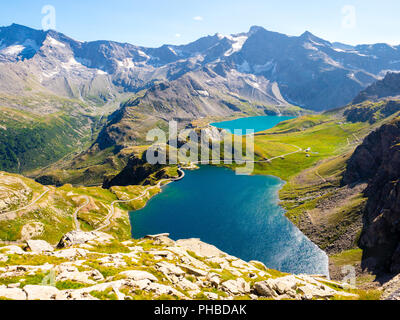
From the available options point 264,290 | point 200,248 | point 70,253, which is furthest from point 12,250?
point 200,248

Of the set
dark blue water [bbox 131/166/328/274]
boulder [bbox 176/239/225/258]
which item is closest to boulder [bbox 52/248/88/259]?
boulder [bbox 176/239/225/258]

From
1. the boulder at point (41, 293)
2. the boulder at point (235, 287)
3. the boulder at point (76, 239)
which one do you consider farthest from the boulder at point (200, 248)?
the boulder at point (41, 293)

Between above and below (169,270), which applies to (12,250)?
above

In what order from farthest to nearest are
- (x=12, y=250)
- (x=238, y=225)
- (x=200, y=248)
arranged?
(x=238, y=225) < (x=200, y=248) < (x=12, y=250)

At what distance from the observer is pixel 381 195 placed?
109m

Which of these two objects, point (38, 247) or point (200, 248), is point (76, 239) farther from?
point (200, 248)

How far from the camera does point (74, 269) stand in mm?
31594

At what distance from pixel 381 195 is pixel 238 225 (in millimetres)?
70934

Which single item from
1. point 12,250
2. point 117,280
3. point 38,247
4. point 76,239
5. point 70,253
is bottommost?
point 76,239

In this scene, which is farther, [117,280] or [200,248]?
[200,248]

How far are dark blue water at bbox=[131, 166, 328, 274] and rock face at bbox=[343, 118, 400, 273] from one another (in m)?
22.3
